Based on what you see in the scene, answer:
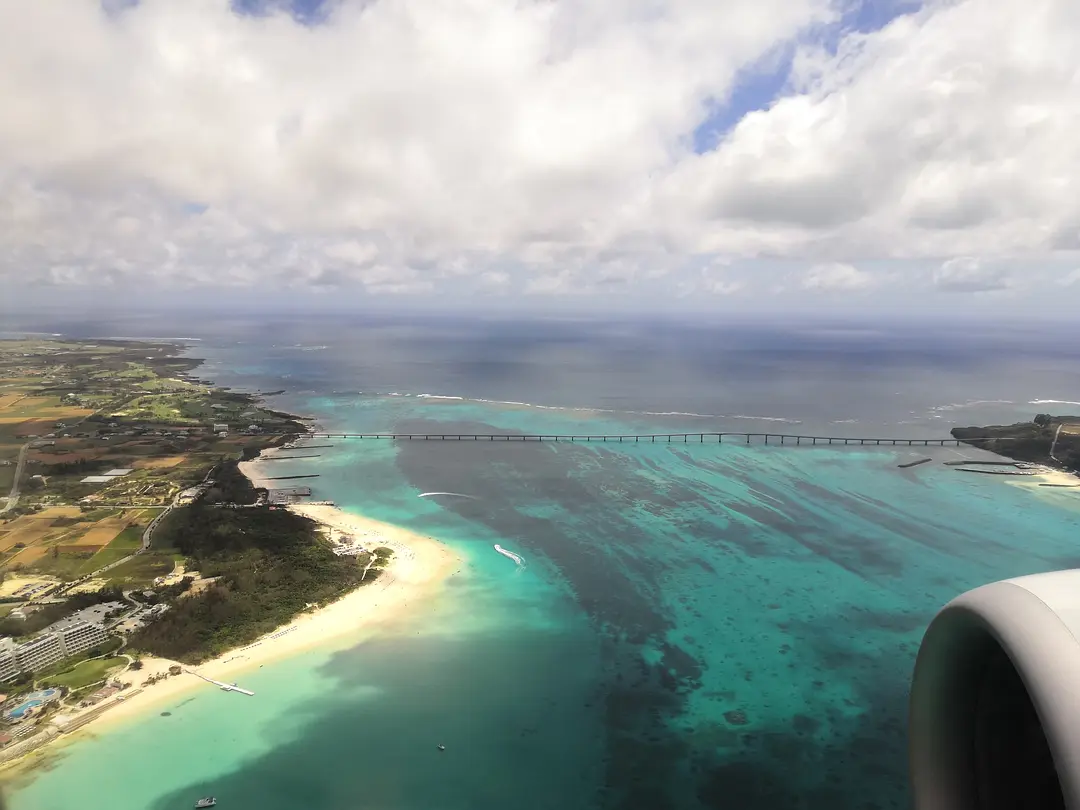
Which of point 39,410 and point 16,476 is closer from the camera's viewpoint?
point 16,476

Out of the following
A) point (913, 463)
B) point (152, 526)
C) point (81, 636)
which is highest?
point (913, 463)

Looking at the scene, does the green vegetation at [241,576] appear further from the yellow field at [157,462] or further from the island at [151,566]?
the yellow field at [157,462]

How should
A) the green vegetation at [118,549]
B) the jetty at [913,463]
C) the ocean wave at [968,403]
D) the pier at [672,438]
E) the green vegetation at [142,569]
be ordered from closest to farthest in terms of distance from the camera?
the green vegetation at [142,569], the green vegetation at [118,549], the jetty at [913,463], the pier at [672,438], the ocean wave at [968,403]

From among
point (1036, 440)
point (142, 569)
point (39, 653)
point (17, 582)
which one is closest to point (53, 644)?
point (39, 653)

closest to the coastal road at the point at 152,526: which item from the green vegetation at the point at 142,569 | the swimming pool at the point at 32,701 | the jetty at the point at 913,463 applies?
the green vegetation at the point at 142,569

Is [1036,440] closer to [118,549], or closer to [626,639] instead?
[626,639]

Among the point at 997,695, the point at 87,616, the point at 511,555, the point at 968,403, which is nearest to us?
the point at 997,695

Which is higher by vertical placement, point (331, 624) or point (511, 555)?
point (511, 555)

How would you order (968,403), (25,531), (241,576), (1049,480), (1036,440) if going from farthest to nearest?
1. (968,403)
2. (1036,440)
3. (1049,480)
4. (25,531)
5. (241,576)
